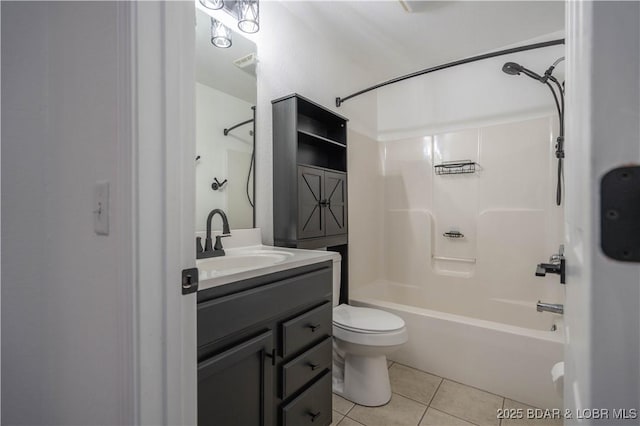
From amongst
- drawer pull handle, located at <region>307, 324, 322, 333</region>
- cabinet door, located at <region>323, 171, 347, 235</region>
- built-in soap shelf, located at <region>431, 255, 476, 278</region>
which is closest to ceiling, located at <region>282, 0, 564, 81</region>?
cabinet door, located at <region>323, 171, 347, 235</region>

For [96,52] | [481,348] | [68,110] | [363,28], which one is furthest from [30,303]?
[363,28]

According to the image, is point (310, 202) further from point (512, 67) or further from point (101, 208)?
point (512, 67)

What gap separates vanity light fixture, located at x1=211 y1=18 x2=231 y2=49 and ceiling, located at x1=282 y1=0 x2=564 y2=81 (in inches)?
20.3

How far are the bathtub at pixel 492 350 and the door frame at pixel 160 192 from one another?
5.63 ft

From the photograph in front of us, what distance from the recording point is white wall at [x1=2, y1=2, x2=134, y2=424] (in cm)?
57

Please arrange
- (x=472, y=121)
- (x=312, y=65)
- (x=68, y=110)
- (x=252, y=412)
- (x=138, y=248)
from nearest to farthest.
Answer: (x=138, y=248) → (x=68, y=110) → (x=252, y=412) → (x=312, y=65) → (x=472, y=121)

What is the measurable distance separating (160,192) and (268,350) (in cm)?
77

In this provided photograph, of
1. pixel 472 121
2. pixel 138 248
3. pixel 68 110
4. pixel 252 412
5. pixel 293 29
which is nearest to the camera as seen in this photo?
pixel 138 248

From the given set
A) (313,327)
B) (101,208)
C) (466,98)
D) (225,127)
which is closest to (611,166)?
(101,208)

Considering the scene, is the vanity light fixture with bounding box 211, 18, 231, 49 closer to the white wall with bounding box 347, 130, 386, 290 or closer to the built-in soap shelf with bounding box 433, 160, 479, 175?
the white wall with bounding box 347, 130, 386, 290

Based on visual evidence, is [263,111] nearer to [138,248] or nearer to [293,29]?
[293,29]

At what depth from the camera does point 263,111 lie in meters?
1.75

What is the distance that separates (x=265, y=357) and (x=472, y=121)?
2.43 m

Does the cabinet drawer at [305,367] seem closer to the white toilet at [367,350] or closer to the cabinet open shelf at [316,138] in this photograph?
the white toilet at [367,350]
